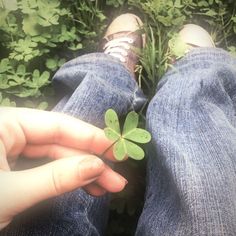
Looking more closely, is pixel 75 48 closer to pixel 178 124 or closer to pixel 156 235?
pixel 178 124

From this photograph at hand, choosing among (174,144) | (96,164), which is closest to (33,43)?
(174,144)

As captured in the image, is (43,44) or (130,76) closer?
(130,76)

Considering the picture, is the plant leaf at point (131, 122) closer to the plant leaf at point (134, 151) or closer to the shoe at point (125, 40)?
the plant leaf at point (134, 151)

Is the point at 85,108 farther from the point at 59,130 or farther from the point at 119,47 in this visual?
the point at 119,47

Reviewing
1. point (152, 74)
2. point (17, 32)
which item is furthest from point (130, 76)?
point (17, 32)

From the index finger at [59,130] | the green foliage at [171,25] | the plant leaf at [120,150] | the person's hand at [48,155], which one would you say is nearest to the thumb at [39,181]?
the person's hand at [48,155]

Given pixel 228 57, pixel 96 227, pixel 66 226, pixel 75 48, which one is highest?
pixel 228 57
